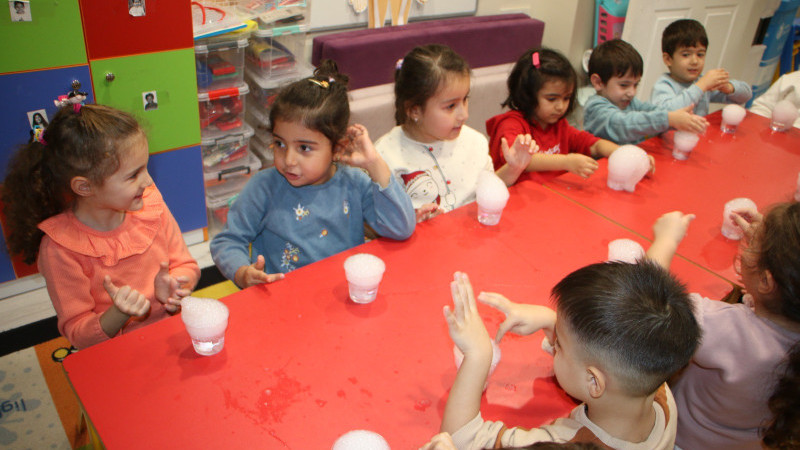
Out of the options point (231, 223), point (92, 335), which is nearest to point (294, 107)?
point (231, 223)

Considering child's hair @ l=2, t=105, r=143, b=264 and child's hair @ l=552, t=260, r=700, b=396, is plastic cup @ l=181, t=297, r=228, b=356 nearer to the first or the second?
child's hair @ l=2, t=105, r=143, b=264

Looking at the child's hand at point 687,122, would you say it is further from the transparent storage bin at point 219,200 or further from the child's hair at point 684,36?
the transparent storage bin at point 219,200

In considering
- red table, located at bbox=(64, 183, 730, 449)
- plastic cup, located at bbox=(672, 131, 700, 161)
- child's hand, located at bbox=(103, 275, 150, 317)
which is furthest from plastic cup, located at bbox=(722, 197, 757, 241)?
child's hand, located at bbox=(103, 275, 150, 317)

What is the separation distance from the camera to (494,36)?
382cm

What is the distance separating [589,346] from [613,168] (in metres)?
1.10

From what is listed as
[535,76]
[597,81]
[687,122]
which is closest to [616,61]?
[597,81]

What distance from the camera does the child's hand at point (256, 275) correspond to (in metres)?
1.44

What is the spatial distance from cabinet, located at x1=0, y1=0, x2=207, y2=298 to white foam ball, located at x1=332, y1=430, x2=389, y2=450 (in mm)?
1432

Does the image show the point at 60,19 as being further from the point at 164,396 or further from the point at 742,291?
the point at 742,291

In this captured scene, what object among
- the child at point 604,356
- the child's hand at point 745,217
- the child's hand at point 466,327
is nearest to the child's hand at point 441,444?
the child at point 604,356

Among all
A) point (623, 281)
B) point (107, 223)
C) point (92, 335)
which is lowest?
point (92, 335)

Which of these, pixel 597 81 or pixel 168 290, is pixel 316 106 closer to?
pixel 168 290

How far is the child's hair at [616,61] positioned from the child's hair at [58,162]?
2018 millimetres

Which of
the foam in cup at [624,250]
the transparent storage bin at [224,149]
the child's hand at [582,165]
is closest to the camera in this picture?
the foam in cup at [624,250]
